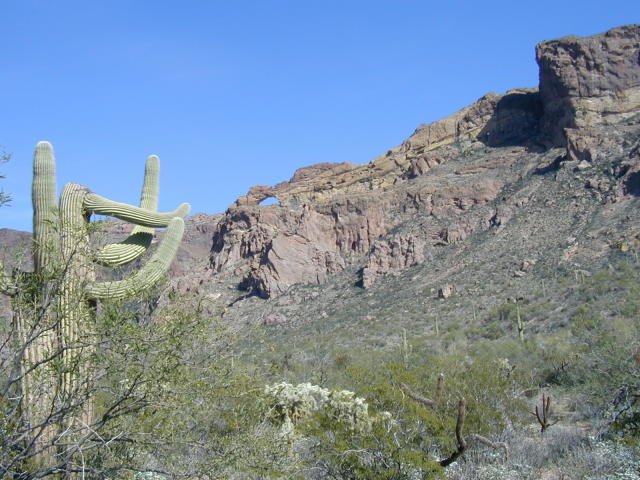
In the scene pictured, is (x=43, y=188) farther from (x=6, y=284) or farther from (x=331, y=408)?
(x=331, y=408)

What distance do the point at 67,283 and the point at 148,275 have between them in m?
1.58

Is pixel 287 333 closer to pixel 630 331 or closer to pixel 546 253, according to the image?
pixel 546 253

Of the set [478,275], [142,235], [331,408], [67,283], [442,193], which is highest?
[442,193]

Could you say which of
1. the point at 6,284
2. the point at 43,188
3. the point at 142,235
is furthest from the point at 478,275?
the point at 6,284

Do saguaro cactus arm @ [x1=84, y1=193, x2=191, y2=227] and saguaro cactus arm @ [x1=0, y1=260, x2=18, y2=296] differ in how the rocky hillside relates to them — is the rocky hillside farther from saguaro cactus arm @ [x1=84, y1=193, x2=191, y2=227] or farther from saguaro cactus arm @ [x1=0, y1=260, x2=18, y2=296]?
saguaro cactus arm @ [x1=0, y1=260, x2=18, y2=296]

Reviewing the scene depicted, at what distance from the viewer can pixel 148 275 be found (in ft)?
27.2

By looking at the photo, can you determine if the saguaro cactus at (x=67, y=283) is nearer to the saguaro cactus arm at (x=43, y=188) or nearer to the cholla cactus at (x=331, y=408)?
the saguaro cactus arm at (x=43, y=188)

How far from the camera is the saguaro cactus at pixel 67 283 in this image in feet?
20.6

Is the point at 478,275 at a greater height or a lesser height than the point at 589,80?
lesser

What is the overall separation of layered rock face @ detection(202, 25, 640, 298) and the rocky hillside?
0.12 metres

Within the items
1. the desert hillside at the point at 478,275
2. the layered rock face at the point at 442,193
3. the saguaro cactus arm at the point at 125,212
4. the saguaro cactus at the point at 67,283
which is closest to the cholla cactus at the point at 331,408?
the desert hillside at the point at 478,275

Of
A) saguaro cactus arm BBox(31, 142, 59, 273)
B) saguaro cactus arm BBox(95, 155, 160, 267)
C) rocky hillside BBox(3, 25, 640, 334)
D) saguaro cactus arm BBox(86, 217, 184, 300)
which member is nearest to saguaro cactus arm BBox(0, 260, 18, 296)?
saguaro cactus arm BBox(86, 217, 184, 300)

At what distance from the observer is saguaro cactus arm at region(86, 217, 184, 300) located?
739 cm

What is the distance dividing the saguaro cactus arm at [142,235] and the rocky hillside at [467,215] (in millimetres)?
27102
